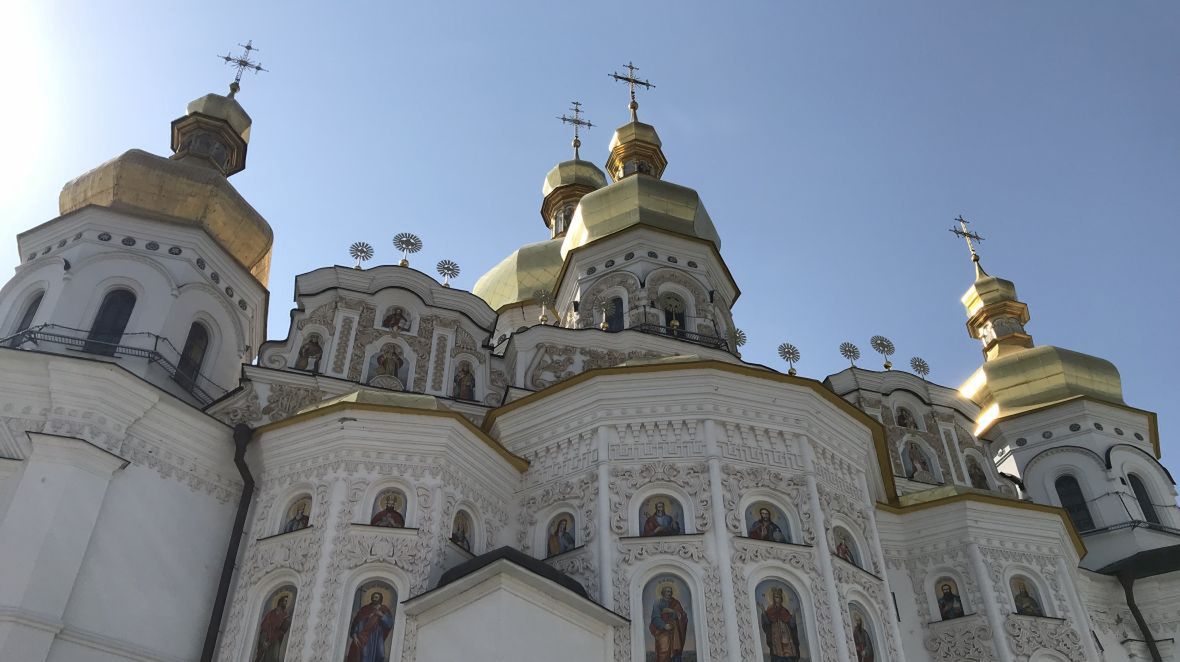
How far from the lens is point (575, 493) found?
11820 mm

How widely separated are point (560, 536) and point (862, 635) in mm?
3505

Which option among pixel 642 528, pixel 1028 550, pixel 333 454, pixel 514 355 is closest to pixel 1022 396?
pixel 1028 550

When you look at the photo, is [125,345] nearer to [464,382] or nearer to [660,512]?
[464,382]

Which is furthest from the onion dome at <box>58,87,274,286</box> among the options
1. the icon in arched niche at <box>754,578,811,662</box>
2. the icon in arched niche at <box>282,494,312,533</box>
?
the icon in arched niche at <box>754,578,811,662</box>

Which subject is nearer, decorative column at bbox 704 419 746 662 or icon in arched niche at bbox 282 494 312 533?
decorative column at bbox 704 419 746 662

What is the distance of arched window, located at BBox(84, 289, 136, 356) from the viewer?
48.5 ft

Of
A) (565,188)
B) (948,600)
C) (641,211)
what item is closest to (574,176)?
(565,188)

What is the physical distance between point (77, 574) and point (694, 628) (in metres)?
6.33

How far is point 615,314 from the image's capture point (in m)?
18.3

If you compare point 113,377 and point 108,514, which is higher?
point 113,377

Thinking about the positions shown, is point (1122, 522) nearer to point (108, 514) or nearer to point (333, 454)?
point (333, 454)

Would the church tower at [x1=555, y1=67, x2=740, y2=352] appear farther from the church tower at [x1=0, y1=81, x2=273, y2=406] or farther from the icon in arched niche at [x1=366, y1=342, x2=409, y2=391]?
the church tower at [x1=0, y1=81, x2=273, y2=406]

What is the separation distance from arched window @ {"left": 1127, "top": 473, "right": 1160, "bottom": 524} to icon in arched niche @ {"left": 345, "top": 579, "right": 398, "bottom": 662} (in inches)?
651

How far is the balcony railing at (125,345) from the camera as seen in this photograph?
14539 mm
